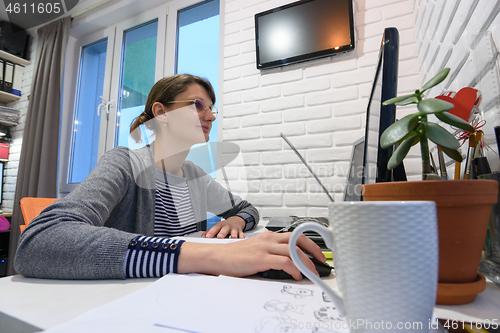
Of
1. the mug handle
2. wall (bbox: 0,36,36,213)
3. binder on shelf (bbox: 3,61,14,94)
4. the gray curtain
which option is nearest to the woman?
the mug handle

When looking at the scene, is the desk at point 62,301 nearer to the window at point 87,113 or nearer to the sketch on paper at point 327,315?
the sketch on paper at point 327,315

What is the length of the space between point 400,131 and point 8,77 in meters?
3.67

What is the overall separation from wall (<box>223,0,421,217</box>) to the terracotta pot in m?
1.06

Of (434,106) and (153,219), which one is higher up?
(434,106)

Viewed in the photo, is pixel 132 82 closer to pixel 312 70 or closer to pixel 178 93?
pixel 178 93

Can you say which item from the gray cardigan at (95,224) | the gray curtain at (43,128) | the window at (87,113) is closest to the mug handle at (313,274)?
the gray cardigan at (95,224)

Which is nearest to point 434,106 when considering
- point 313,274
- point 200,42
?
point 313,274

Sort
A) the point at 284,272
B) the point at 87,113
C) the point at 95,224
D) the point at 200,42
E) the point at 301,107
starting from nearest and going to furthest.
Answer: the point at 284,272, the point at 95,224, the point at 301,107, the point at 200,42, the point at 87,113

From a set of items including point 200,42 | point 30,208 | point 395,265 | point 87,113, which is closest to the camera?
point 395,265

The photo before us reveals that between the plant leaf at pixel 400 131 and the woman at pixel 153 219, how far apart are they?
210mm

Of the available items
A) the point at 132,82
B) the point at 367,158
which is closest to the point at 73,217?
the point at 367,158

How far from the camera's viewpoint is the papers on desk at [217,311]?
25cm

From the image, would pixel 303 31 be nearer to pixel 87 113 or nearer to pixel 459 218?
pixel 459 218

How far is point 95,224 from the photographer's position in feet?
1.99
